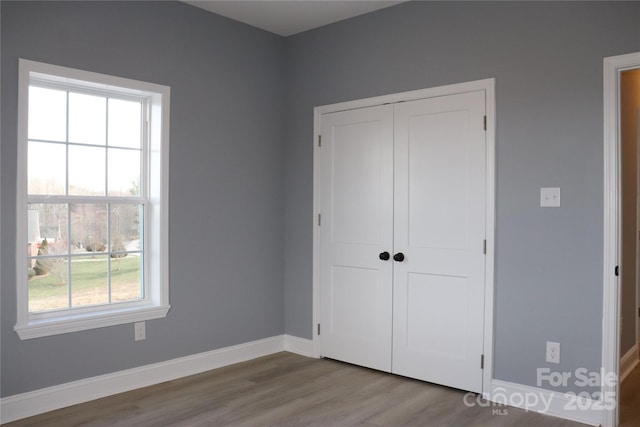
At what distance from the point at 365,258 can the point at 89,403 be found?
2132 mm

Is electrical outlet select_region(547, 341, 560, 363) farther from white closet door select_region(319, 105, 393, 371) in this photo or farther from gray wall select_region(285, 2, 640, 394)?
white closet door select_region(319, 105, 393, 371)

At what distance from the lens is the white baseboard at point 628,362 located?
3932 millimetres

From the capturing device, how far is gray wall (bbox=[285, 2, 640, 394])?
10.1 ft

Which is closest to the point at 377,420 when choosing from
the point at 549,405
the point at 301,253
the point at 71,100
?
the point at 549,405

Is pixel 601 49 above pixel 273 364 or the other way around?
above

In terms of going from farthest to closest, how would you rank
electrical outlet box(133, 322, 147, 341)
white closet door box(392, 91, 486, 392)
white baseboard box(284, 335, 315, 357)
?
white baseboard box(284, 335, 315, 357), electrical outlet box(133, 322, 147, 341), white closet door box(392, 91, 486, 392)

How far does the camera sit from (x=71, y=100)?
346cm

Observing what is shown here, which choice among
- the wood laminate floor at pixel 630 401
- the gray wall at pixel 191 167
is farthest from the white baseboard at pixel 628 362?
the gray wall at pixel 191 167

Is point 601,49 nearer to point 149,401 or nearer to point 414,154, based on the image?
point 414,154

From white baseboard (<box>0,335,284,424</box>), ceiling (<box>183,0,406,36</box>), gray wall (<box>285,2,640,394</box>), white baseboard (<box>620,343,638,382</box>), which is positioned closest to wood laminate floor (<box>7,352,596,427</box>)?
white baseboard (<box>0,335,284,424</box>)

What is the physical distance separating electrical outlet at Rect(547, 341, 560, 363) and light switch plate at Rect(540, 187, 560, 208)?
833mm

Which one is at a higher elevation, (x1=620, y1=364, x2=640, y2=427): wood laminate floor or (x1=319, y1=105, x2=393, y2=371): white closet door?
(x1=319, y1=105, x2=393, y2=371): white closet door

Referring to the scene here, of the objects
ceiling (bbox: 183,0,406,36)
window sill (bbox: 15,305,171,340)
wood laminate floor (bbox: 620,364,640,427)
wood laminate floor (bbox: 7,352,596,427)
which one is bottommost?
wood laminate floor (bbox: 7,352,596,427)

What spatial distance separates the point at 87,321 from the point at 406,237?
7.28 ft
